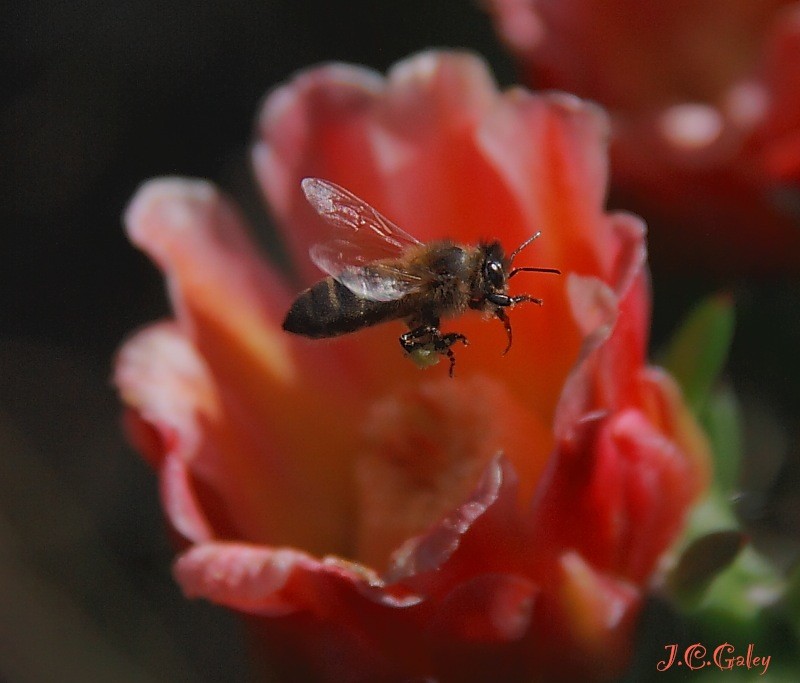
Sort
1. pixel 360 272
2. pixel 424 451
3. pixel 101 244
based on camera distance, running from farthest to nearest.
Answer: pixel 101 244 < pixel 424 451 < pixel 360 272

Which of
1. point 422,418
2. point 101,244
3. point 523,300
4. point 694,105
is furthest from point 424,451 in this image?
point 101,244

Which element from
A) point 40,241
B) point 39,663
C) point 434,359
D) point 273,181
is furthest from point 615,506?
point 40,241

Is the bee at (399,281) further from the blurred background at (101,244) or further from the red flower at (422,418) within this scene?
the blurred background at (101,244)

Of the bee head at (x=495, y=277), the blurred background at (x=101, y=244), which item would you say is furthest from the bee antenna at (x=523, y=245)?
the blurred background at (x=101, y=244)

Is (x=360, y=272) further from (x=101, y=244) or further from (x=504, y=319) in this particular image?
(x=101, y=244)

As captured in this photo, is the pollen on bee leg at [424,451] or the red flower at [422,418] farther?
the pollen on bee leg at [424,451]

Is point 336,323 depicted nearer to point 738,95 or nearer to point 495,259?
point 495,259

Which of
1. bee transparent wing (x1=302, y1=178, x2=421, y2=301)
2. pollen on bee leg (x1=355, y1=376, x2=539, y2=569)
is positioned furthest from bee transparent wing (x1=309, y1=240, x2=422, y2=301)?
pollen on bee leg (x1=355, y1=376, x2=539, y2=569)
